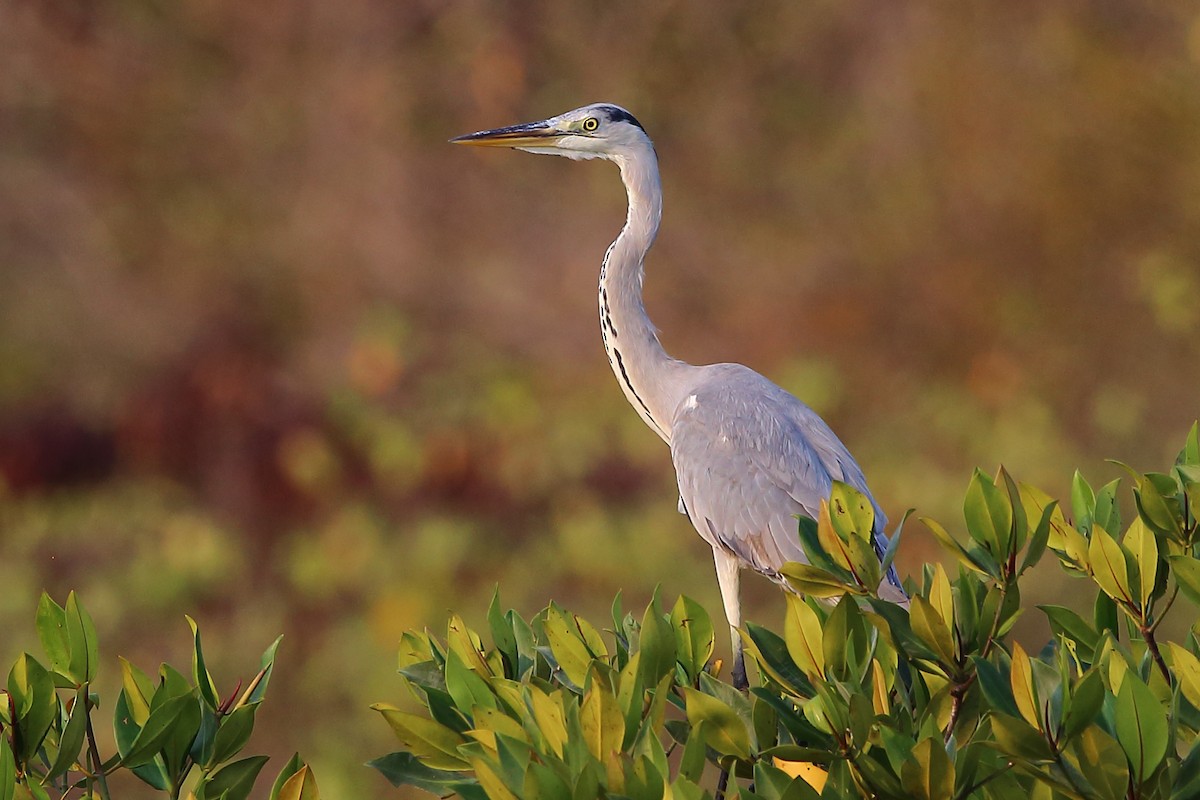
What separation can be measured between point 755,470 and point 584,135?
0.71 meters

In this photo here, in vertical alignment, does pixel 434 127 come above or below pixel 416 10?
below

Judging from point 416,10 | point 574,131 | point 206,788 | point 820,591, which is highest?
point 416,10

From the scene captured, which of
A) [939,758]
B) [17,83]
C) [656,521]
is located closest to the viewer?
[939,758]

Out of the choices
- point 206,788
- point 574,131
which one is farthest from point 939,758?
point 574,131

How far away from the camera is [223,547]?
518cm

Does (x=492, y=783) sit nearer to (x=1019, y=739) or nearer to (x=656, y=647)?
(x=656, y=647)

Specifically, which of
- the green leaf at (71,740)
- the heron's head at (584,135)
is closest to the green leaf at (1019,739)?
the green leaf at (71,740)

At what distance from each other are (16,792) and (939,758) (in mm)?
655

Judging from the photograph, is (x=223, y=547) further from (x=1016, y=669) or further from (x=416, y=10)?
(x=1016, y=669)

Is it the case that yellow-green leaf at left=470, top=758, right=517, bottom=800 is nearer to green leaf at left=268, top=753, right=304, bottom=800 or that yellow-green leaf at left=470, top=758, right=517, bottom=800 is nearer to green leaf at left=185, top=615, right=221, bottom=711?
green leaf at left=268, top=753, right=304, bottom=800

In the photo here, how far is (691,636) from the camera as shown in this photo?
116 centimetres

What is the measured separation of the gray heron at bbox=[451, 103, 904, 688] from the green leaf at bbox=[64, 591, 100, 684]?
112 cm

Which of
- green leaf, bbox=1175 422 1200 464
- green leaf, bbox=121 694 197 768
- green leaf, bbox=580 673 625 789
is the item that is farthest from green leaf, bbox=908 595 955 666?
green leaf, bbox=121 694 197 768

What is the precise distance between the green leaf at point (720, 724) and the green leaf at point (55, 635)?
0.51m
